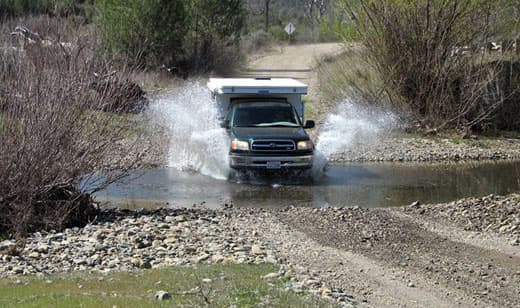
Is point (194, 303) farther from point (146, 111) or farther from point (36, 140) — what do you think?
A: point (146, 111)

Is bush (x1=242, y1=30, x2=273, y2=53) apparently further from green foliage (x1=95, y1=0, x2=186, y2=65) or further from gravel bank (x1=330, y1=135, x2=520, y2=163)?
gravel bank (x1=330, y1=135, x2=520, y2=163)

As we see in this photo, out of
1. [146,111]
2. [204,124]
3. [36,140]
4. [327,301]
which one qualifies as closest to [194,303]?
[327,301]

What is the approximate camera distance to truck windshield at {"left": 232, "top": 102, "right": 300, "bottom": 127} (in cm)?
2234

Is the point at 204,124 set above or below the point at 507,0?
below

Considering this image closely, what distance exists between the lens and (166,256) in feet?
42.8

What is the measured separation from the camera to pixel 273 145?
21.0m

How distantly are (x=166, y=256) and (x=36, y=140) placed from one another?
3837mm

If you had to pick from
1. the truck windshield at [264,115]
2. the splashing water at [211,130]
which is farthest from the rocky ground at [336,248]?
the splashing water at [211,130]

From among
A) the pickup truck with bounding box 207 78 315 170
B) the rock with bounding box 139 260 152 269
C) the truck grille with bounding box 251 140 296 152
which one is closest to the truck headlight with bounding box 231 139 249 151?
the pickup truck with bounding box 207 78 315 170

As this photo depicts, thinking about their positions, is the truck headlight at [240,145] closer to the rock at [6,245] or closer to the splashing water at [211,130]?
the splashing water at [211,130]

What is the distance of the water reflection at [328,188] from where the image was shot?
1959 cm

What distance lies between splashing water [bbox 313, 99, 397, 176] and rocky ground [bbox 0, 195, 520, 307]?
9827 millimetres

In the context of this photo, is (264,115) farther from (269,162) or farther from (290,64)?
(290,64)

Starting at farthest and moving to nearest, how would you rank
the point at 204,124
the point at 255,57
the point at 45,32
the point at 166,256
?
the point at 255,57 → the point at 204,124 → the point at 45,32 → the point at 166,256
